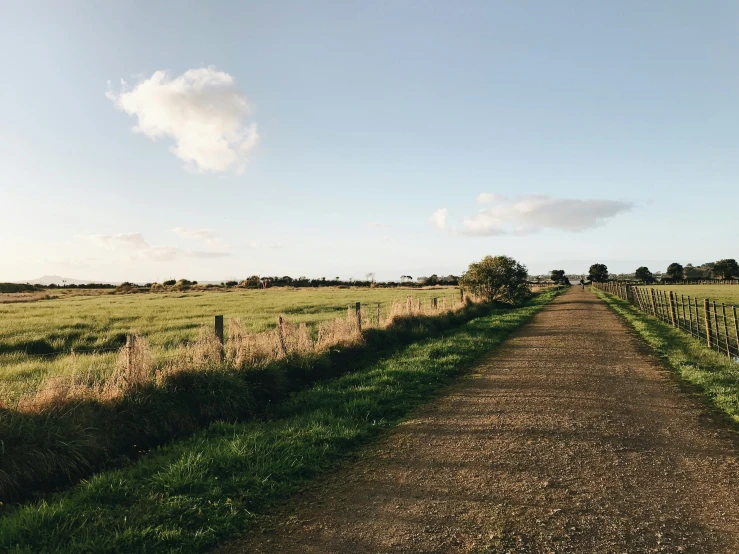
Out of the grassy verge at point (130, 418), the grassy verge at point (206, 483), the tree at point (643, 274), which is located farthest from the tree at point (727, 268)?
the grassy verge at point (206, 483)

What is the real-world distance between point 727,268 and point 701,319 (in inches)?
6329

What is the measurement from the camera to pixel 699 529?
392 cm

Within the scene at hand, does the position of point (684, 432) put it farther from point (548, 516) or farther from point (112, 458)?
point (112, 458)

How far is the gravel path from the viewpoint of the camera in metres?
3.84

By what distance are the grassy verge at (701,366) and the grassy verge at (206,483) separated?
5.25m

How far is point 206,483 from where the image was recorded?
4.97 metres

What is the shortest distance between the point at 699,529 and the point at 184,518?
180 inches

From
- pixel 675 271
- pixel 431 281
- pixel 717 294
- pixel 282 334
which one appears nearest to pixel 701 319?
pixel 282 334

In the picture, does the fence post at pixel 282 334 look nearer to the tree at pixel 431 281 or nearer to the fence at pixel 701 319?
the fence at pixel 701 319

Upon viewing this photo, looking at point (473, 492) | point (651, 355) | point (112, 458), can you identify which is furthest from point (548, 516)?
point (651, 355)

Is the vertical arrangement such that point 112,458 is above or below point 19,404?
below

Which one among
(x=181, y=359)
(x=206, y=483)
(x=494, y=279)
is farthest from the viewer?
(x=494, y=279)

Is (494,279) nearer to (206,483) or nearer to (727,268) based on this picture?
(206,483)

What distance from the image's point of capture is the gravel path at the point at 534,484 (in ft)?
12.6
